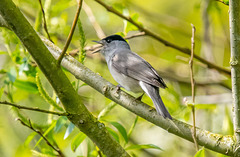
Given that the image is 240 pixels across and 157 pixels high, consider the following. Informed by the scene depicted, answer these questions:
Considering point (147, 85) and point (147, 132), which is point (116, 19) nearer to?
point (147, 132)

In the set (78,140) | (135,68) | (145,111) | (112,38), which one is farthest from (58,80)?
(112,38)

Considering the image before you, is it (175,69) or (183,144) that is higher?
(175,69)

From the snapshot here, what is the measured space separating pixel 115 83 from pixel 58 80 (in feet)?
6.25

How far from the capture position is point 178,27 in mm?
4840

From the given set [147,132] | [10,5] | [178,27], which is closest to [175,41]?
[178,27]

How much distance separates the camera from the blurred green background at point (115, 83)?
276 centimetres

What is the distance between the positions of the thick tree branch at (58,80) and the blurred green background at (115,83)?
0.25 meters

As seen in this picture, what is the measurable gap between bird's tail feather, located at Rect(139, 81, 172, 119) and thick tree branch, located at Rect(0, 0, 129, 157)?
1.31ft

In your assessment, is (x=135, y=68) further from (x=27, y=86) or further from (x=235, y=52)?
(x=235, y=52)

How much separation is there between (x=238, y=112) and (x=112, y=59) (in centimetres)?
194

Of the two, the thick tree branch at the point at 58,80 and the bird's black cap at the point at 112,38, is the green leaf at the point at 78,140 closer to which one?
the thick tree branch at the point at 58,80

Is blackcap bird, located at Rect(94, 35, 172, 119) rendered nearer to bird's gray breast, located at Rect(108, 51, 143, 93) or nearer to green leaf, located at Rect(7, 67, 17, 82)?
bird's gray breast, located at Rect(108, 51, 143, 93)

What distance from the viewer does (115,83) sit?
378 cm

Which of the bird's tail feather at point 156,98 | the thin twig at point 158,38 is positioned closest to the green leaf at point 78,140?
the bird's tail feather at point 156,98
